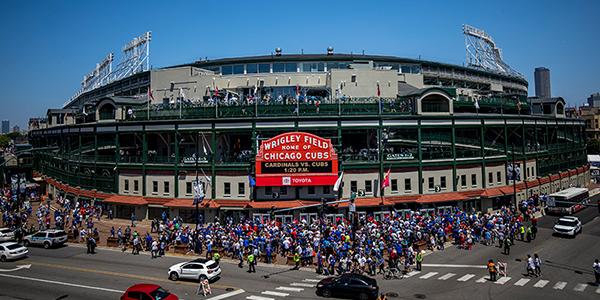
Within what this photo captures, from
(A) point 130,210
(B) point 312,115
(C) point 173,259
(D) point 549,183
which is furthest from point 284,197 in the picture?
(D) point 549,183

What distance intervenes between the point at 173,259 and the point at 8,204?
35681 millimetres

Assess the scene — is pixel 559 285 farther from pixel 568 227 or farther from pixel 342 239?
pixel 342 239

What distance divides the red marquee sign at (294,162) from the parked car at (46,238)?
775 inches

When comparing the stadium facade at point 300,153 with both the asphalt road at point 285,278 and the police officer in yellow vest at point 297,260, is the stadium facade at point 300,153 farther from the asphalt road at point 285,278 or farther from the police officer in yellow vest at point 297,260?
the asphalt road at point 285,278

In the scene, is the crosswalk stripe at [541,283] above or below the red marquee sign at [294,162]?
below

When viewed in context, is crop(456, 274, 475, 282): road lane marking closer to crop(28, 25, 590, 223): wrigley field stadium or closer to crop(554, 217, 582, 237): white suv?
crop(28, 25, 590, 223): wrigley field stadium

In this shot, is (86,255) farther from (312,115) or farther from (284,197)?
(312,115)

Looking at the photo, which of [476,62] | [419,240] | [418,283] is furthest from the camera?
[476,62]

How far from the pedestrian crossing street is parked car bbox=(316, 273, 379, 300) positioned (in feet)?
6.77

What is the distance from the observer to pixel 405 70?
69.2 metres

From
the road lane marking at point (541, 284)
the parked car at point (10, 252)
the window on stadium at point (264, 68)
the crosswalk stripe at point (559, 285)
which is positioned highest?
the window on stadium at point (264, 68)

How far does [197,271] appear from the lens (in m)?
23.9

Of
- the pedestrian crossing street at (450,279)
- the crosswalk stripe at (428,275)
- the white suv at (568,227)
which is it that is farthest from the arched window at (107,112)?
the white suv at (568,227)

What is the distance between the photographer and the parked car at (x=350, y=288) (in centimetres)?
2038
